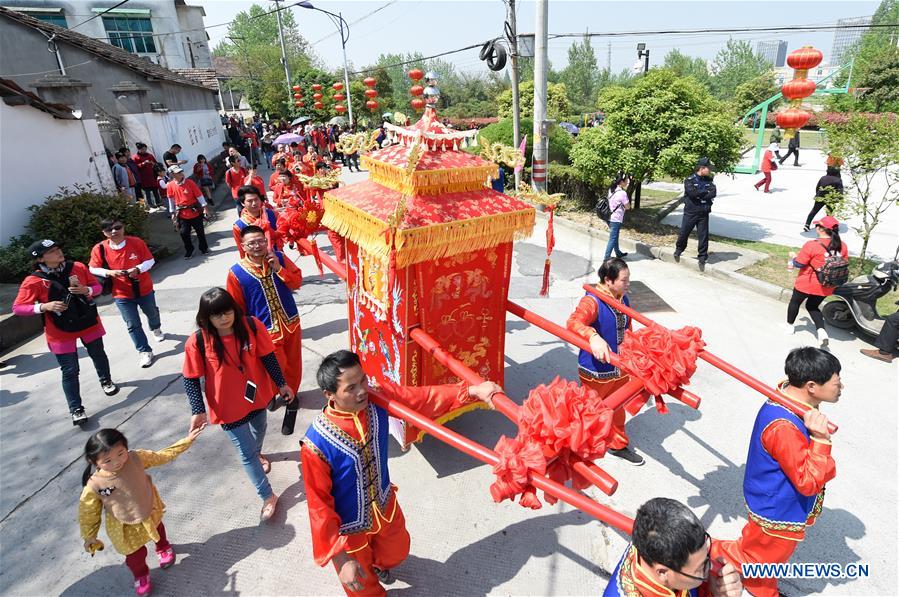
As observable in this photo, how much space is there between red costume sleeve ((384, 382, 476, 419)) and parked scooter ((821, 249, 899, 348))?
5356 mm

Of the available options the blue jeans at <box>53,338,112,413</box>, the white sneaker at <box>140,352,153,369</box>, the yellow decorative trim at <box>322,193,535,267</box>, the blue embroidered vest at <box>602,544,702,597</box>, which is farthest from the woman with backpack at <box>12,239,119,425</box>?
the blue embroidered vest at <box>602,544,702,597</box>

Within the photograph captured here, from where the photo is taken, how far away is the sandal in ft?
10.9

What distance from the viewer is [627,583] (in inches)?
66.1

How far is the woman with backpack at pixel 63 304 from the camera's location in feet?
13.1

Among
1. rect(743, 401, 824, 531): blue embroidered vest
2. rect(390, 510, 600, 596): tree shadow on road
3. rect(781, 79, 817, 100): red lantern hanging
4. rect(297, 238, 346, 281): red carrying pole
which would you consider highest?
rect(781, 79, 817, 100): red lantern hanging

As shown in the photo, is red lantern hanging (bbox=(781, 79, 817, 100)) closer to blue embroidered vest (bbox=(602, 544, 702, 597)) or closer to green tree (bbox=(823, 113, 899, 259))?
green tree (bbox=(823, 113, 899, 259))

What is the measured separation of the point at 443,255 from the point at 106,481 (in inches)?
91.1

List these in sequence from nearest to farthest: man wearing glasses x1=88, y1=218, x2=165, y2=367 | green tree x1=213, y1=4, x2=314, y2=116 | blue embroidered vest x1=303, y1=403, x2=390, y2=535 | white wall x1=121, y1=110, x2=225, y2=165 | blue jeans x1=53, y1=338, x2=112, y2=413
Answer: blue embroidered vest x1=303, y1=403, x2=390, y2=535 → blue jeans x1=53, y1=338, x2=112, y2=413 → man wearing glasses x1=88, y1=218, x2=165, y2=367 → white wall x1=121, y1=110, x2=225, y2=165 → green tree x1=213, y1=4, x2=314, y2=116

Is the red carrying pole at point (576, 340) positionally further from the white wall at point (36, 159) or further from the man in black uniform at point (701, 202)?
the white wall at point (36, 159)

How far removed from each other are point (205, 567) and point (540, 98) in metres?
10.7

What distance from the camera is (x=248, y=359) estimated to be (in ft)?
10.2

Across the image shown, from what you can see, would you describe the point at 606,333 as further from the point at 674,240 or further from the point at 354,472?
the point at 674,240

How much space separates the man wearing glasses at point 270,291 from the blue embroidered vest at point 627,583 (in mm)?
2978

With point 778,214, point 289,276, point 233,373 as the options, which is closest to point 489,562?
point 233,373
